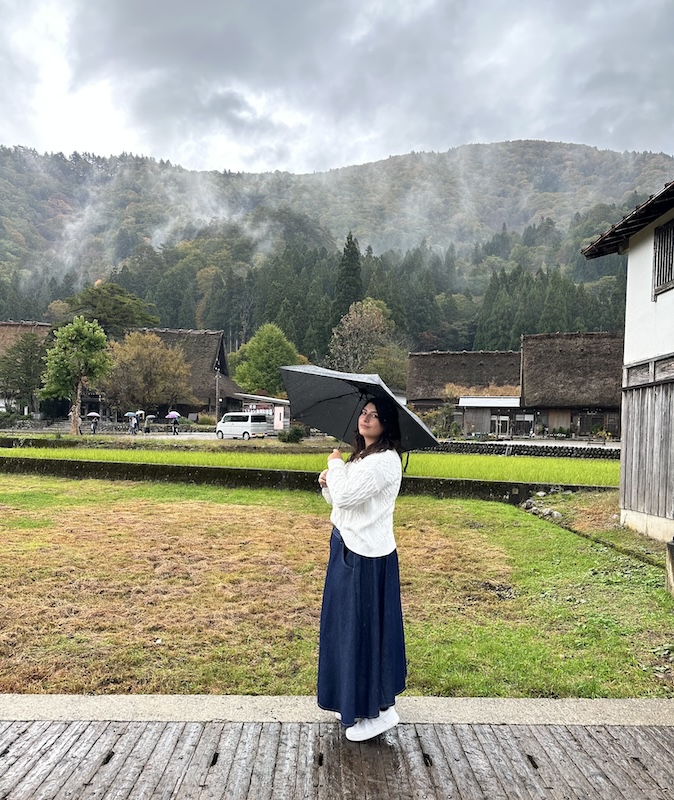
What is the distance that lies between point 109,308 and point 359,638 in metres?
39.8

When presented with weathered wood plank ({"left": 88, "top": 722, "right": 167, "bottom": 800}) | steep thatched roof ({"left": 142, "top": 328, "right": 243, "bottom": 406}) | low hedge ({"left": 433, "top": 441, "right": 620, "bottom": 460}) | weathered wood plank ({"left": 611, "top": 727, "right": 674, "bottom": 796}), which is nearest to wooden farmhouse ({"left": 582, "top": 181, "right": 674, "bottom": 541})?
weathered wood plank ({"left": 611, "top": 727, "right": 674, "bottom": 796})

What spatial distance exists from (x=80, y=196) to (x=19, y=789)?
150 meters

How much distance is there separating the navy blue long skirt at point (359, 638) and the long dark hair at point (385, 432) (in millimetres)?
389

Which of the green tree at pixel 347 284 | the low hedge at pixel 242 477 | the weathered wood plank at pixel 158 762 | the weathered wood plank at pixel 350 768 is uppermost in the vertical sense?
the green tree at pixel 347 284

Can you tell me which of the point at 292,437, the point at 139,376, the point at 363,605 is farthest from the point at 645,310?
the point at 139,376

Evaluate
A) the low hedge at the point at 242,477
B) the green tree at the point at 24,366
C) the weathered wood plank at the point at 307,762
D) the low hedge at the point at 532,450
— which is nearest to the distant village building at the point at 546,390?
the low hedge at the point at 532,450

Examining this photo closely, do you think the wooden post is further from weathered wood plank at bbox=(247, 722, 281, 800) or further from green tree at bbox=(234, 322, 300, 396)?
green tree at bbox=(234, 322, 300, 396)

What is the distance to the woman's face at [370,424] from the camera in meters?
2.82

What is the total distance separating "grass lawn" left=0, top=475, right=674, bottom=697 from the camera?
11.7 feet

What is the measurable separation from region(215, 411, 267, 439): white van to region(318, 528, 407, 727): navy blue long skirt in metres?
23.2

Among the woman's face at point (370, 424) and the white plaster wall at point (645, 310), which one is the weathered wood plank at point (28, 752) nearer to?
the woman's face at point (370, 424)

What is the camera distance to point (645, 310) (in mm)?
7996

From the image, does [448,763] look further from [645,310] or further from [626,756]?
[645,310]

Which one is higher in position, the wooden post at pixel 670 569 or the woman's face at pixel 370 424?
the woman's face at pixel 370 424
